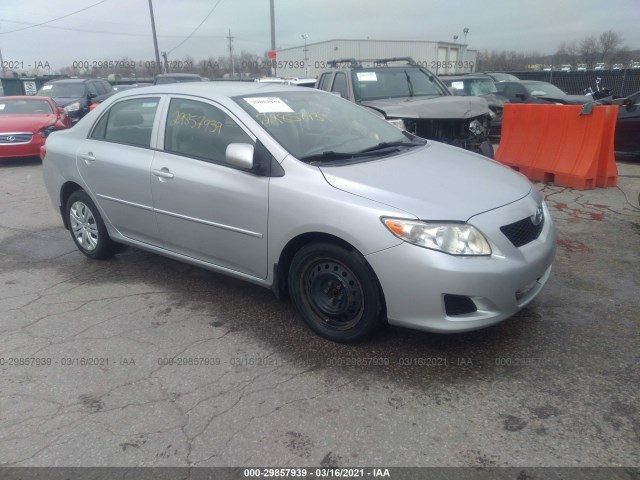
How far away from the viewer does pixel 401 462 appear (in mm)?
2566

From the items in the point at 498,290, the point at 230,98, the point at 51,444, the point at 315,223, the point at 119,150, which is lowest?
the point at 51,444

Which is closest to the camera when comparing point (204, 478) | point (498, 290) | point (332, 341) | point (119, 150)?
point (204, 478)

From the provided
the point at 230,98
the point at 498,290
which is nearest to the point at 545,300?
the point at 498,290

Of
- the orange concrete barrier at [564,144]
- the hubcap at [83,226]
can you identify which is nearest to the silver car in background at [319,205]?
the hubcap at [83,226]

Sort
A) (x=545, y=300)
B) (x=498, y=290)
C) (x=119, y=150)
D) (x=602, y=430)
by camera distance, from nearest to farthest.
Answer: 1. (x=602, y=430)
2. (x=498, y=290)
3. (x=545, y=300)
4. (x=119, y=150)

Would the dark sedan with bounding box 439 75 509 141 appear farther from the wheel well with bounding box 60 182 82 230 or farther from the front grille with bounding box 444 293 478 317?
the front grille with bounding box 444 293 478 317

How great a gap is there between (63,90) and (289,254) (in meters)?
15.6

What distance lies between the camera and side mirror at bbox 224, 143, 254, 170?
12.0 ft

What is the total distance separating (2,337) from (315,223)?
2.47m

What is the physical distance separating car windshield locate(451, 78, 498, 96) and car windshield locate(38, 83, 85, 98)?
11.1m

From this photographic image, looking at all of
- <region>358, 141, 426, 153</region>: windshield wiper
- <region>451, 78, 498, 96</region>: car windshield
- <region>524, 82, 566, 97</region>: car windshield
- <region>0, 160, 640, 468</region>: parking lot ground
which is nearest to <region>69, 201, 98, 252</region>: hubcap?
<region>0, 160, 640, 468</region>: parking lot ground

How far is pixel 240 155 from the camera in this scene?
3.65m

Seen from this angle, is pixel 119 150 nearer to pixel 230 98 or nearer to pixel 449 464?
pixel 230 98

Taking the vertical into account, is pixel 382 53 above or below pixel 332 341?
above
